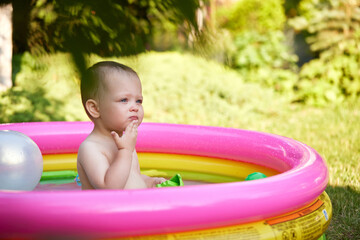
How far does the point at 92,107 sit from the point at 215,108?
4.31 m

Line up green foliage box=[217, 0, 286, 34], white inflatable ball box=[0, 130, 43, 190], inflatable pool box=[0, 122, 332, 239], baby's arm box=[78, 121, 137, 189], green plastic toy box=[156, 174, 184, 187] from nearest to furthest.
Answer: inflatable pool box=[0, 122, 332, 239], baby's arm box=[78, 121, 137, 189], white inflatable ball box=[0, 130, 43, 190], green plastic toy box=[156, 174, 184, 187], green foliage box=[217, 0, 286, 34]

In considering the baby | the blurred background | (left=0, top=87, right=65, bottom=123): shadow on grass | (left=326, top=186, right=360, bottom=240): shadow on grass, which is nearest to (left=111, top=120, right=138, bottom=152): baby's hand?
the baby

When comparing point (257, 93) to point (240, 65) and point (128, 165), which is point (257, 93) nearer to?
point (240, 65)

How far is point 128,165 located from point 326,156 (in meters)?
2.58

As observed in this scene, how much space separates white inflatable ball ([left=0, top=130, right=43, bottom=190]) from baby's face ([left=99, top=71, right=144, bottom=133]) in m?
0.49

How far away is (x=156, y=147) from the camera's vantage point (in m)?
3.41

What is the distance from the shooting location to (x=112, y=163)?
2.12 meters

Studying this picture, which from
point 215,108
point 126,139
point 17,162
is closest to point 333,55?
point 215,108

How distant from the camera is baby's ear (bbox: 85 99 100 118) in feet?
7.26

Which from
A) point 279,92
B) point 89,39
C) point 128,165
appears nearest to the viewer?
point 89,39

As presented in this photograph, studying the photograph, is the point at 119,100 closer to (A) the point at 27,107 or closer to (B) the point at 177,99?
(A) the point at 27,107

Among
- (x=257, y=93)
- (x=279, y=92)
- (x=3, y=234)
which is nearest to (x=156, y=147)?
(x=3, y=234)

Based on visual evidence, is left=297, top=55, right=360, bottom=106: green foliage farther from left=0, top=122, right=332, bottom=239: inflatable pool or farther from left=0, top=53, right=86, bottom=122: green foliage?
left=0, top=122, right=332, bottom=239: inflatable pool

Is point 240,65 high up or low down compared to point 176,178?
down
